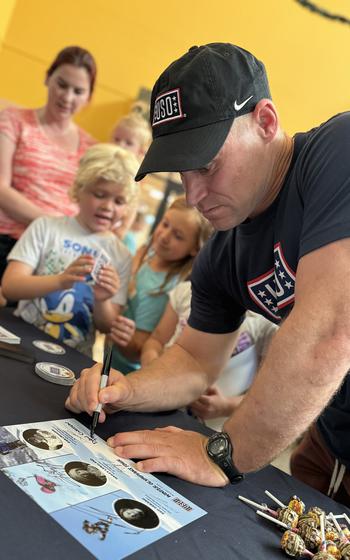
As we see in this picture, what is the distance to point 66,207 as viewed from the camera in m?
2.16

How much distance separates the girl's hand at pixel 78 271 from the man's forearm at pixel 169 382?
1.27 feet

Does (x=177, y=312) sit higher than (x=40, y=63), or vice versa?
(x=40, y=63)

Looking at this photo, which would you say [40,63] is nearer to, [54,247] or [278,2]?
[278,2]

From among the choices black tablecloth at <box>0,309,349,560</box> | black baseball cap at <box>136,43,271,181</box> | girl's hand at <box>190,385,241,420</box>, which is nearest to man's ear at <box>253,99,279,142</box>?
black baseball cap at <box>136,43,271,181</box>

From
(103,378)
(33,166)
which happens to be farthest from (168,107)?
(33,166)

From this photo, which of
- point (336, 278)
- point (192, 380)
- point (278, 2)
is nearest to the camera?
point (336, 278)

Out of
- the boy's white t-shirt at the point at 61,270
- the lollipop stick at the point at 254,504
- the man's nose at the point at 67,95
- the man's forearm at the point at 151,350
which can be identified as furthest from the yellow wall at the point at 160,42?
the lollipop stick at the point at 254,504

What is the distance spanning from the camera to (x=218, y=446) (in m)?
0.82

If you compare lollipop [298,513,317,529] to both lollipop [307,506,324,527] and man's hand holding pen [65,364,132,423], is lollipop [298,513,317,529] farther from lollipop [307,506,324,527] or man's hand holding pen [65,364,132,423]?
man's hand holding pen [65,364,132,423]

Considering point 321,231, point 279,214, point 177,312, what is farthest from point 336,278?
point 177,312

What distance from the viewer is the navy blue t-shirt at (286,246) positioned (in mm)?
758

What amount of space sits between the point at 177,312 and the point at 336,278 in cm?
109

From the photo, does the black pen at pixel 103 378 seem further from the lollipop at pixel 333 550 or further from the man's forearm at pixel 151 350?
the man's forearm at pixel 151 350

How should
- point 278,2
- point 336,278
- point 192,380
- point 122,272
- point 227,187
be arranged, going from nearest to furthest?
point 336,278 < point 227,187 < point 192,380 < point 122,272 < point 278,2
